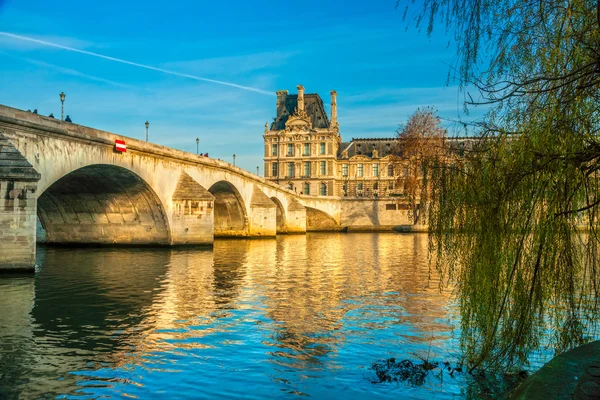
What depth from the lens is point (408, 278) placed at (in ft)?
67.1

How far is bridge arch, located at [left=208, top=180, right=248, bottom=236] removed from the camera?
161 ft

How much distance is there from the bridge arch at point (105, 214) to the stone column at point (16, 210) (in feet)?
42.6

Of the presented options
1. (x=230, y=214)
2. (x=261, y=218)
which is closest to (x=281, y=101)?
(x=230, y=214)

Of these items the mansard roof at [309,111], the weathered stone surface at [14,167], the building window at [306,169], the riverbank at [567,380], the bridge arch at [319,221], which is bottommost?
the riverbank at [567,380]

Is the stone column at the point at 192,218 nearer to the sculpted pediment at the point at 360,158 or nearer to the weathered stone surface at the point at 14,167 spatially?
the weathered stone surface at the point at 14,167

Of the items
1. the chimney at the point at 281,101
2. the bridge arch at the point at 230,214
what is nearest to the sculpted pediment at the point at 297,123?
the chimney at the point at 281,101

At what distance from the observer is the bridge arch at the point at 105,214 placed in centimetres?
3338

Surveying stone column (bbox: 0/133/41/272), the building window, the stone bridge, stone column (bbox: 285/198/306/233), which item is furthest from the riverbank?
the building window

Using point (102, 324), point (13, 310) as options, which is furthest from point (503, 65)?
point (13, 310)

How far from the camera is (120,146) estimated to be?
2978cm

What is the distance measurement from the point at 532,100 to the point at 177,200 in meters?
31.2

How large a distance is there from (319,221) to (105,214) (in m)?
47.3

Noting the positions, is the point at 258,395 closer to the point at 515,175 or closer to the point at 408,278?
the point at 515,175

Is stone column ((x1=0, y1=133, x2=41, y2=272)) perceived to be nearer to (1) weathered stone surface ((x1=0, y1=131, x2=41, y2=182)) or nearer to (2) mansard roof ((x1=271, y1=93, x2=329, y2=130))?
(1) weathered stone surface ((x1=0, y1=131, x2=41, y2=182))
